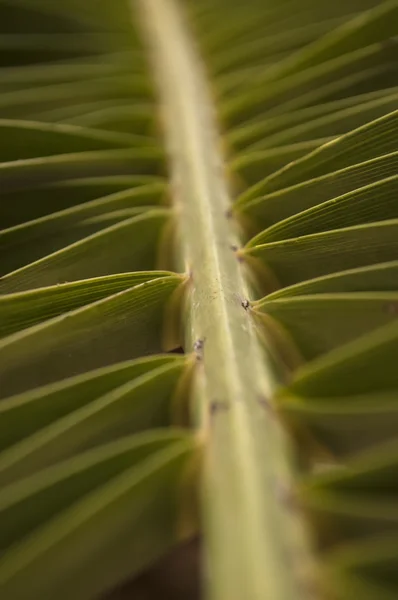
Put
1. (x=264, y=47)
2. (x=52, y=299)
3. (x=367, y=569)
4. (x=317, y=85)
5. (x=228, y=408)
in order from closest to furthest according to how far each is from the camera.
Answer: (x=367, y=569), (x=228, y=408), (x=52, y=299), (x=317, y=85), (x=264, y=47)

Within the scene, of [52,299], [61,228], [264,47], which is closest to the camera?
[52,299]

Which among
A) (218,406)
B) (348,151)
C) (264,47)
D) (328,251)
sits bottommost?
(218,406)

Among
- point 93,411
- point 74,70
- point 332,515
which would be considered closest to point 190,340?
point 93,411

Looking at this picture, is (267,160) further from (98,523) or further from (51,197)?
(98,523)

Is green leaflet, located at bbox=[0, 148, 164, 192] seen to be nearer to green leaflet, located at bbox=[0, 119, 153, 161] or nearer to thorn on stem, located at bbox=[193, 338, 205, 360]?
green leaflet, located at bbox=[0, 119, 153, 161]

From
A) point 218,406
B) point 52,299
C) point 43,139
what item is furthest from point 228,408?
point 43,139

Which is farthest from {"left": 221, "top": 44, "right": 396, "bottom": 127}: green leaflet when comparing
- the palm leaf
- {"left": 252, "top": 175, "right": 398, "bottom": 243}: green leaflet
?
{"left": 252, "top": 175, "right": 398, "bottom": 243}: green leaflet

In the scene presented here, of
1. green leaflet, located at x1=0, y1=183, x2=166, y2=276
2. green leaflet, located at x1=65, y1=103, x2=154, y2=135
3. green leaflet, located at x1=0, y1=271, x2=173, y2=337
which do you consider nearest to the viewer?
green leaflet, located at x1=0, y1=271, x2=173, y2=337

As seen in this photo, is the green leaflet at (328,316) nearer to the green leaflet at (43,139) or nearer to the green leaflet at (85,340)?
the green leaflet at (85,340)
